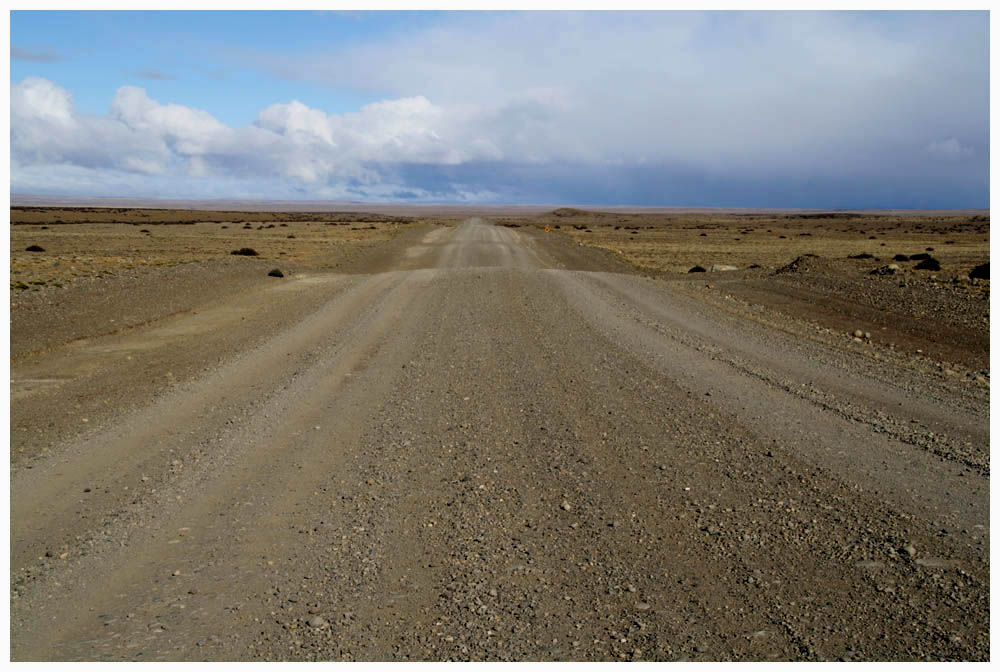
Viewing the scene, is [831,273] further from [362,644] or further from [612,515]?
[362,644]

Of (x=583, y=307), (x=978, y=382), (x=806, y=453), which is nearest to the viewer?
(x=806, y=453)

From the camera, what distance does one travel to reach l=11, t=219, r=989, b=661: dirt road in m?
3.76

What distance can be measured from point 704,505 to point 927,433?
126 inches

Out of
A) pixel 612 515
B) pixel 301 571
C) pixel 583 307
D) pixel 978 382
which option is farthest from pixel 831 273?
pixel 301 571

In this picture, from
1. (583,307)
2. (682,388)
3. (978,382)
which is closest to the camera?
(682,388)

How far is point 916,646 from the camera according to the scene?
3.58m

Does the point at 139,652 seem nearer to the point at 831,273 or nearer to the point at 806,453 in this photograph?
the point at 806,453

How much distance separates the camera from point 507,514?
519 centimetres

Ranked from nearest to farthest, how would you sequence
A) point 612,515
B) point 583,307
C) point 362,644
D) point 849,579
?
point 362,644 < point 849,579 < point 612,515 < point 583,307

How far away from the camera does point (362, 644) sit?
3664 mm

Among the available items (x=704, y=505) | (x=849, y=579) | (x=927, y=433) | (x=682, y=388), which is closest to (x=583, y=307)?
(x=682, y=388)

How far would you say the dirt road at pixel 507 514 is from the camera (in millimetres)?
3762

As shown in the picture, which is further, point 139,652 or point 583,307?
point 583,307
